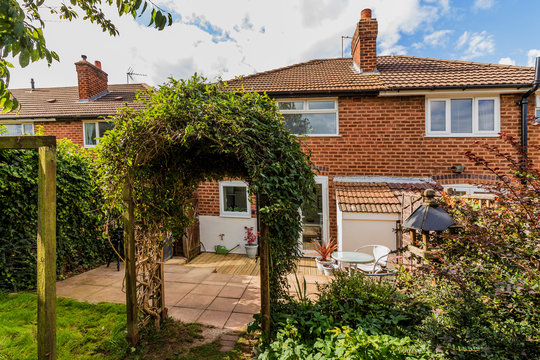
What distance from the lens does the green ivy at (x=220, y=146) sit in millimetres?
2662

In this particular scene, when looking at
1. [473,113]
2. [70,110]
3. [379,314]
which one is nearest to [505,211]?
[379,314]

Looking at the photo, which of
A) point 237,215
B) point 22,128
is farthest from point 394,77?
point 22,128

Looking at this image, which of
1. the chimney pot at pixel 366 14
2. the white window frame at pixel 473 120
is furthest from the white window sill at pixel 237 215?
the chimney pot at pixel 366 14

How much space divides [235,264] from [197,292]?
6.92 ft

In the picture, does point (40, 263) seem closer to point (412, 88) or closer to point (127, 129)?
point (127, 129)

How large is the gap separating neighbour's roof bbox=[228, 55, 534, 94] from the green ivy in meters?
2.88

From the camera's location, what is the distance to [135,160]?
2.90 metres

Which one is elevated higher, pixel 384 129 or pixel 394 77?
pixel 394 77

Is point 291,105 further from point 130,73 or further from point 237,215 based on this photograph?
point 130,73

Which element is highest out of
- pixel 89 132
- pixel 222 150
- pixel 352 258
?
pixel 89 132

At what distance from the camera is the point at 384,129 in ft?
22.7

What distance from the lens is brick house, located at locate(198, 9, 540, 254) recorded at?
6.26 meters

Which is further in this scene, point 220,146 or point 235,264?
point 235,264

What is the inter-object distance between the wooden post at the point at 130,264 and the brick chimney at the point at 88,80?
1050 centimetres
